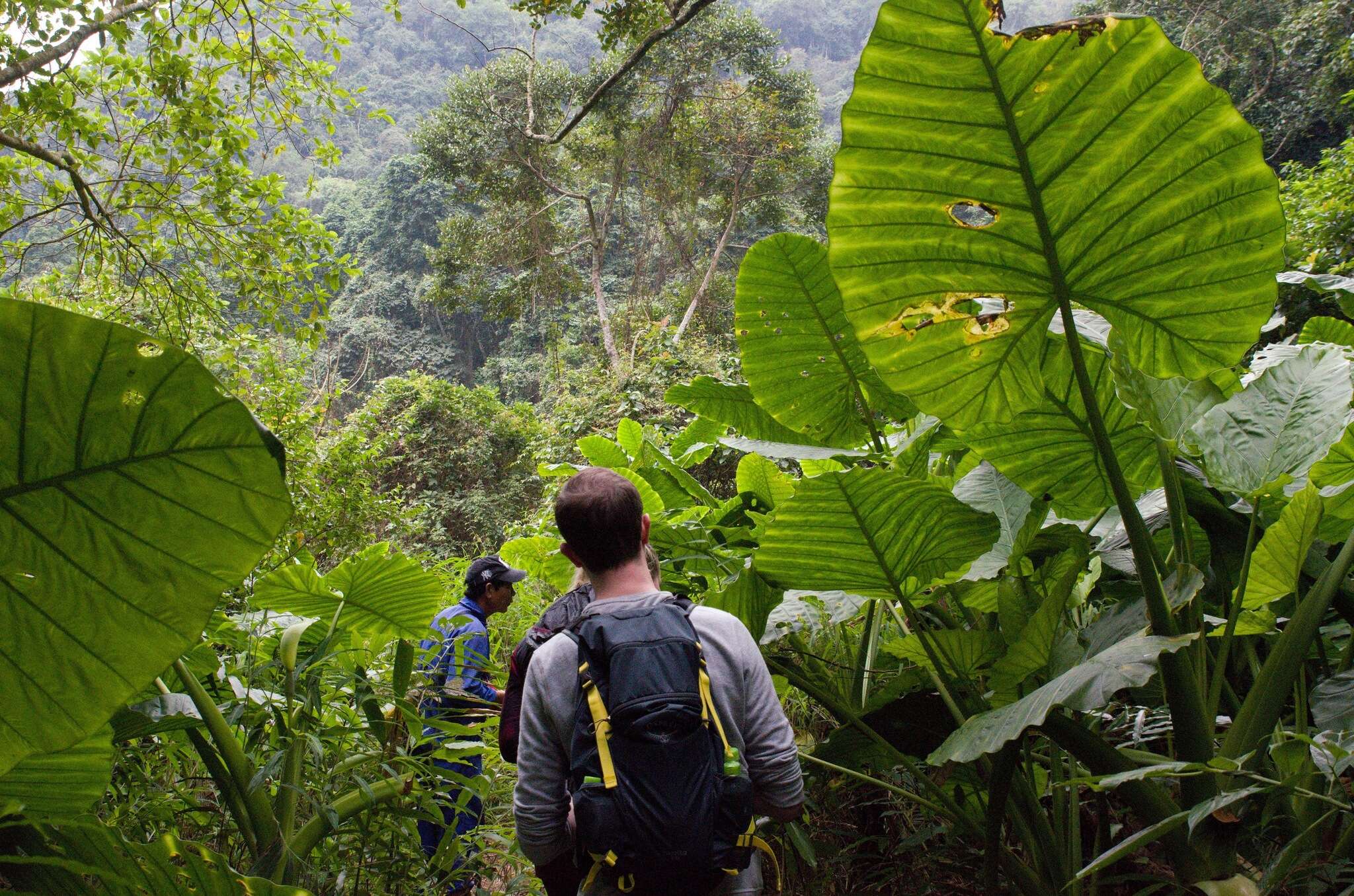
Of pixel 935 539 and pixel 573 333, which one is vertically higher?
pixel 573 333

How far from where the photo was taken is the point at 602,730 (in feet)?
3.08

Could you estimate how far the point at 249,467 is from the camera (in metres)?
0.47

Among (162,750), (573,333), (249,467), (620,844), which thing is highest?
(573,333)

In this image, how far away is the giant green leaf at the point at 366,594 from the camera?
1.29 metres

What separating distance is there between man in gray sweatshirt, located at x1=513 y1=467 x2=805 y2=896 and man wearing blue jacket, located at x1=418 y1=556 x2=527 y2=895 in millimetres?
101

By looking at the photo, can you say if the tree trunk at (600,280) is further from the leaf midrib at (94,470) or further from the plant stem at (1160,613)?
the leaf midrib at (94,470)

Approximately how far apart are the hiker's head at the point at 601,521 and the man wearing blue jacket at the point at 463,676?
175 millimetres

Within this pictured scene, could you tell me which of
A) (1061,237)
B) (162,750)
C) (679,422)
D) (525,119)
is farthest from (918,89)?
(525,119)

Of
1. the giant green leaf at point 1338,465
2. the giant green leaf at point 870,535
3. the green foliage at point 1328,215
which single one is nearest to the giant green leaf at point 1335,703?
the giant green leaf at point 1338,465

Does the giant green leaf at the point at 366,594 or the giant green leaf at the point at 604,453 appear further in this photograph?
the giant green leaf at the point at 604,453

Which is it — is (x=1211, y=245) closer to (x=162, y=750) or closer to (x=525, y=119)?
(x=162, y=750)

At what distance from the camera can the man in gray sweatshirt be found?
1007mm

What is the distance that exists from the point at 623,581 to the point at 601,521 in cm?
9

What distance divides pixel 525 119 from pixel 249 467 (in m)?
12.2
